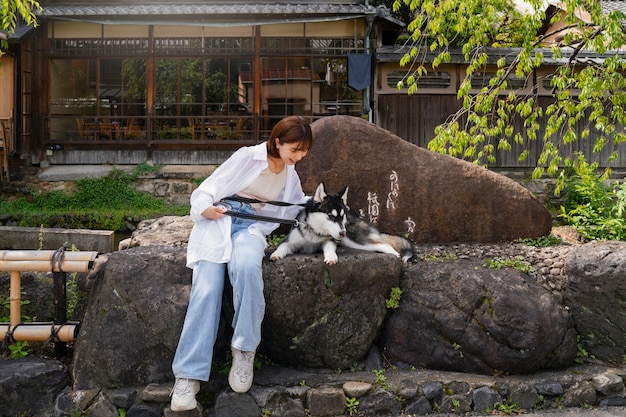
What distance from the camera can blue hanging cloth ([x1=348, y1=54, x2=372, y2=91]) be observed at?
14383mm

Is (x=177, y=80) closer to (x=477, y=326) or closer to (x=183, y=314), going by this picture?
(x=183, y=314)

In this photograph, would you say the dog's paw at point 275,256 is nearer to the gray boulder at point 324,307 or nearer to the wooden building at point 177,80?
the gray boulder at point 324,307

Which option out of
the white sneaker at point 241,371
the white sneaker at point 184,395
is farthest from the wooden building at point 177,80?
the white sneaker at point 184,395

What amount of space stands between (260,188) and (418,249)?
199 centimetres

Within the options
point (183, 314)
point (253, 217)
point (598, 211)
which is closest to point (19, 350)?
point (183, 314)

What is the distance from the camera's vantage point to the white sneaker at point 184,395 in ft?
13.6

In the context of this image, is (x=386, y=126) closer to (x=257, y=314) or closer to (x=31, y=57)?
(x=31, y=57)

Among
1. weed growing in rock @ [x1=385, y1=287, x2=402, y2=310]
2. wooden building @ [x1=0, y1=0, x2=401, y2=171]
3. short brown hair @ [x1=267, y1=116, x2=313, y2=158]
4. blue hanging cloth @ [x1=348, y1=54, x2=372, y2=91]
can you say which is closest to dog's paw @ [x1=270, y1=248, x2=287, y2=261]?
short brown hair @ [x1=267, y1=116, x2=313, y2=158]

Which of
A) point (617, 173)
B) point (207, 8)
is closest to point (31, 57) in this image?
point (207, 8)

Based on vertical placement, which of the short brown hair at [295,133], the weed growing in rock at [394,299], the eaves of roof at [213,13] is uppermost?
the eaves of roof at [213,13]

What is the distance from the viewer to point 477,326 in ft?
16.3

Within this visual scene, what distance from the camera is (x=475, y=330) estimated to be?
4953 millimetres

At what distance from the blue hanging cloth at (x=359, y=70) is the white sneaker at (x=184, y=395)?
11.4 m

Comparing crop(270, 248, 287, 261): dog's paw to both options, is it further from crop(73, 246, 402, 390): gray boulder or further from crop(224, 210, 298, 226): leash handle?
crop(224, 210, 298, 226): leash handle
